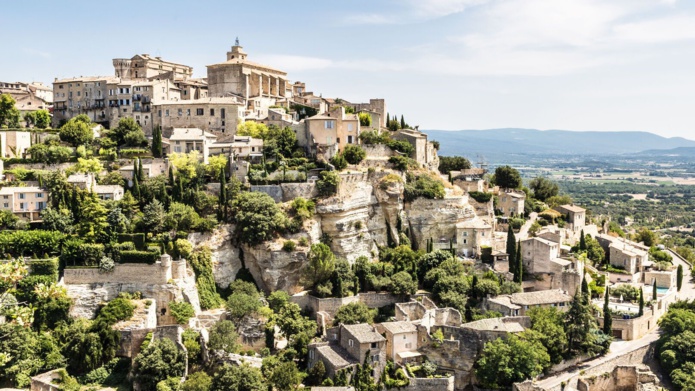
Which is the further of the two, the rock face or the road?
the rock face

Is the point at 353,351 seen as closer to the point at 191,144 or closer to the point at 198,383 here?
the point at 198,383

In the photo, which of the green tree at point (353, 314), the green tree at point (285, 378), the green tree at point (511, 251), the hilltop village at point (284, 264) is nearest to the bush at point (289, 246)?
the hilltop village at point (284, 264)

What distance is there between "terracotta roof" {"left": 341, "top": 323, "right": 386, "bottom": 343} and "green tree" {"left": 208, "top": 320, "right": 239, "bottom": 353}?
6.89m

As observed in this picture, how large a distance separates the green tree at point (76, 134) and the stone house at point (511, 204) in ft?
127

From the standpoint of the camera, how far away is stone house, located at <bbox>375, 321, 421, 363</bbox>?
39.8 meters

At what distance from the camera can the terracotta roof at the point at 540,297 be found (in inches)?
1759

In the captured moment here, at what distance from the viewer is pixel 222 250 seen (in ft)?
157

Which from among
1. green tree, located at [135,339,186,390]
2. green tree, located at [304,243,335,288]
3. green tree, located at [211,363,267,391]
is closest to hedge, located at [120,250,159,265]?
green tree, located at [135,339,186,390]

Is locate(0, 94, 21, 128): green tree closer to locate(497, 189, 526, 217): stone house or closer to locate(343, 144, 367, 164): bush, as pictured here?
locate(343, 144, 367, 164): bush

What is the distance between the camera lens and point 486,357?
127 feet

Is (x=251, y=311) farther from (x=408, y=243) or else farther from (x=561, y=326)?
(x=561, y=326)

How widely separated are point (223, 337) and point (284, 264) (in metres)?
9.08

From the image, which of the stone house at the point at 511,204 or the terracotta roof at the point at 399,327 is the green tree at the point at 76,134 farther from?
the stone house at the point at 511,204

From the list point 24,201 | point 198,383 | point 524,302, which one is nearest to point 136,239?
point 24,201
